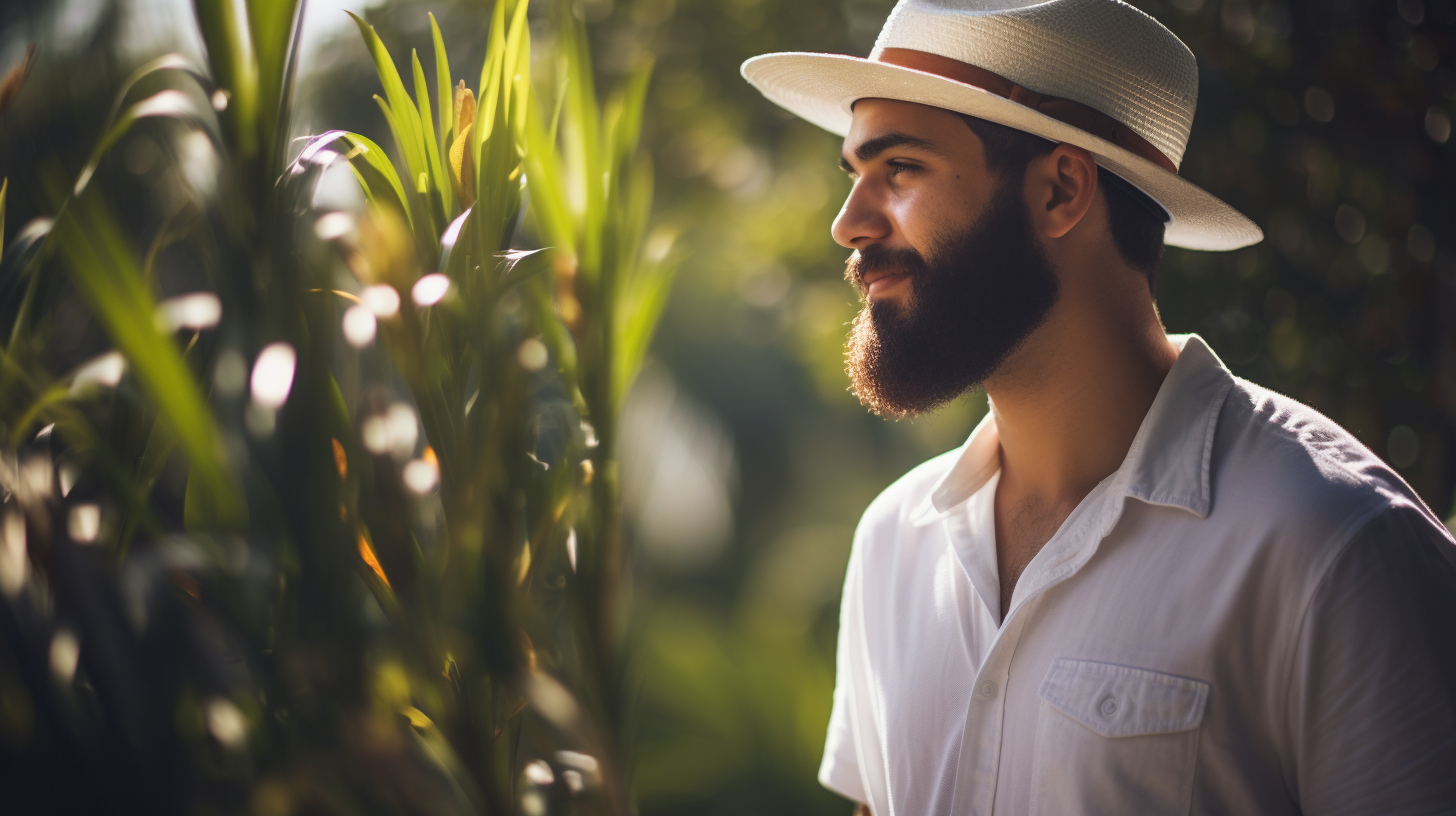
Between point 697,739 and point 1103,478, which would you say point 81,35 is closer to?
point 1103,478

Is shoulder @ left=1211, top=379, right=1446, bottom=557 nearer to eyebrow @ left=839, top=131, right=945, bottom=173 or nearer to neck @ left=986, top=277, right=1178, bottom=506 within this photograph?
neck @ left=986, top=277, right=1178, bottom=506

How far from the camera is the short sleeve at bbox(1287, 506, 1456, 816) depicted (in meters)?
1.00

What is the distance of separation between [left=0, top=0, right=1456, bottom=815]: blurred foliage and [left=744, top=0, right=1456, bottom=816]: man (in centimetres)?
48

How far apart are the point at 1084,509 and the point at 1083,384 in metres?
0.22

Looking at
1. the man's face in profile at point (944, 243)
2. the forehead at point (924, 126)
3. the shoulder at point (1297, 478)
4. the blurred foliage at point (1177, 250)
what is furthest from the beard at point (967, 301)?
the blurred foliage at point (1177, 250)

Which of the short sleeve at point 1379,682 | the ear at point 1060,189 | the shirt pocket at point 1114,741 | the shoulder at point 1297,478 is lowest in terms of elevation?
the shirt pocket at point 1114,741

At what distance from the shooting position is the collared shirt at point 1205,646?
1021mm

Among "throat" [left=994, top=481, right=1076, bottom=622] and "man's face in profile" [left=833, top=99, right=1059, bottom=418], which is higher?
"man's face in profile" [left=833, top=99, right=1059, bottom=418]

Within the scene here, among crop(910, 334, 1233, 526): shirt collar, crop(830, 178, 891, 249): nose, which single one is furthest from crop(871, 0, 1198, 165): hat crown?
crop(910, 334, 1233, 526): shirt collar

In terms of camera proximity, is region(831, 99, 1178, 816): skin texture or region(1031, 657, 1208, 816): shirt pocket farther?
region(831, 99, 1178, 816): skin texture

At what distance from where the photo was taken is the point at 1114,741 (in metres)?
1.13

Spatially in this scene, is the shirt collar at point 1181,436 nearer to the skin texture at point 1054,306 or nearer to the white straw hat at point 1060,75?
the skin texture at point 1054,306

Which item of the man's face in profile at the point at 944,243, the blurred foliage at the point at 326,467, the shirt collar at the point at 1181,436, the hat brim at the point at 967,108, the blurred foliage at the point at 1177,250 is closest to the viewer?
the blurred foliage at the point at 326,467

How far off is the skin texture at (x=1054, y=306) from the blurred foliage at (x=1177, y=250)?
49cm
